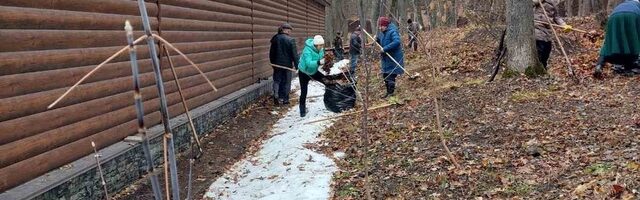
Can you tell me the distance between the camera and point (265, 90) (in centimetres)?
1379

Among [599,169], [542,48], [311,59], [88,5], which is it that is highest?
[88,5]

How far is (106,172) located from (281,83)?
6.87 metres

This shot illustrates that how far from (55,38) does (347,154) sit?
148 inches

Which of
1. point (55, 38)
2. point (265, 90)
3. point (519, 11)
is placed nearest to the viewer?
point (55, 38)

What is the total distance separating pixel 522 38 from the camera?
9.26 meters

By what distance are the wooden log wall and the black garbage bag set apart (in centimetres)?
246

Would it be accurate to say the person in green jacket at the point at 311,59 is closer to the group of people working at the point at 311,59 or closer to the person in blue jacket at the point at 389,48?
the group of people working at the point at 311,59

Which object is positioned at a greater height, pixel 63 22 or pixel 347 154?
pixel 63 22

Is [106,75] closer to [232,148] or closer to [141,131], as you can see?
[232,148]

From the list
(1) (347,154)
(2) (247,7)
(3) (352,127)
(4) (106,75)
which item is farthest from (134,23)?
(2) (247,7)

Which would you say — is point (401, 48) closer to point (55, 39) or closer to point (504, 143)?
point (504, 143)

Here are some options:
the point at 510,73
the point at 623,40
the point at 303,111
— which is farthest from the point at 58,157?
the point at 623,40

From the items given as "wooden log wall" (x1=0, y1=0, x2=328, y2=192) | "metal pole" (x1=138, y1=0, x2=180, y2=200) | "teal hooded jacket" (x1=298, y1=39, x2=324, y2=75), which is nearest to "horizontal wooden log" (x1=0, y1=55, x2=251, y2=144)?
"wooden log wall" (x1=0, y1=0, x2=328, y2=192)

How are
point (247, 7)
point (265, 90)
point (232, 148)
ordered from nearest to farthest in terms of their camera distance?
point (232, 148) → point (247, 7) → point (265, 90)
